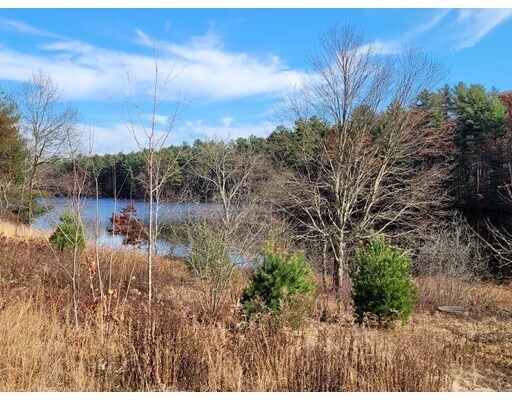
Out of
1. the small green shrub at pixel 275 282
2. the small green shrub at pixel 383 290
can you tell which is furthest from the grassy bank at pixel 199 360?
the small green shrub at pixel 383 290

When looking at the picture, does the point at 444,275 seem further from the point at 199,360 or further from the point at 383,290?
the point at 199,360

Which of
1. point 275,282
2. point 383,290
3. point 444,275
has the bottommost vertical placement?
point 444,275

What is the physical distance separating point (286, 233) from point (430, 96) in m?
6.45

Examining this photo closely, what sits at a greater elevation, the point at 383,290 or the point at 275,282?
the point at 275,282

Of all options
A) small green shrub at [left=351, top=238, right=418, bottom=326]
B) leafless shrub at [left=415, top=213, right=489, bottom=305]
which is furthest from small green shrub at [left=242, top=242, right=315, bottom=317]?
leafless shrub at [left=415, top=213, right=489, bottom=305]

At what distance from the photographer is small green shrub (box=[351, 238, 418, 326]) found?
6496 millimetres

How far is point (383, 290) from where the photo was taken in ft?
21.5

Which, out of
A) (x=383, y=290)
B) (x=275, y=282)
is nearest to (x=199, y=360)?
(x=275, y=282)

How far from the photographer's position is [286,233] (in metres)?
12.5

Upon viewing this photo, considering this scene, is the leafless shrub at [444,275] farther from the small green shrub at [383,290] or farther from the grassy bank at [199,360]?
the grassy bank at [199,360]

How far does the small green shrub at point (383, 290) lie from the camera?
6496mm

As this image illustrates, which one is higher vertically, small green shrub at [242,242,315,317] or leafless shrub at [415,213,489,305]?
small green shrub at [242,242,315,317]

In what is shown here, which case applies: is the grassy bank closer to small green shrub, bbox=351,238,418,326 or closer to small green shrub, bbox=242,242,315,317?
small green shrub, bbox=242,242,315,317
